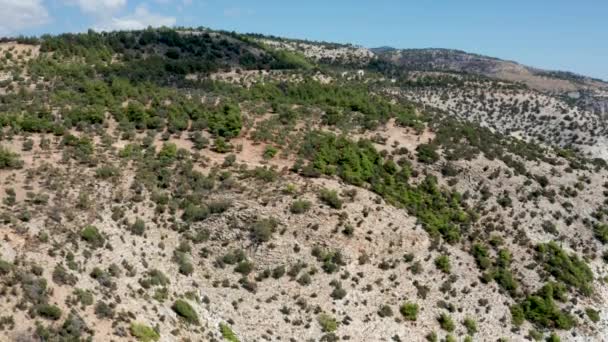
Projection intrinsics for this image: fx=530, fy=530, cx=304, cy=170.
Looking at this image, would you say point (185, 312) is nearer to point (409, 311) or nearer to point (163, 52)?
point (409, 311)

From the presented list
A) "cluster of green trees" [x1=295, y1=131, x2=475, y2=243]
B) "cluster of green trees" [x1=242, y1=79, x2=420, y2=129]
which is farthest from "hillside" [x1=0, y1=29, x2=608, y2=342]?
"cluster of green trees" [x1=242, y1=79, x2=420, y2=129]

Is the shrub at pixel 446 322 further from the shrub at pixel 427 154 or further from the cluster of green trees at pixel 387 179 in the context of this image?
the shrub at pixel 427 154

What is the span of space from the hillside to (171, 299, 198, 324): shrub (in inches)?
4.8

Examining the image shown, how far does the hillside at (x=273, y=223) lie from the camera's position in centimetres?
2915

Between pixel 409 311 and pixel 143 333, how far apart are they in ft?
57.2

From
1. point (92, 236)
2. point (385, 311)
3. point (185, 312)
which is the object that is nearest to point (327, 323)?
point (385, 311)

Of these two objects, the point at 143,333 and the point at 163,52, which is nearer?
the point at 143,333

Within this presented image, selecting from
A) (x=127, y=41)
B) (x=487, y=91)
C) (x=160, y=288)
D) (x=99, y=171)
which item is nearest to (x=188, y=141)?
(x=99, y=171)

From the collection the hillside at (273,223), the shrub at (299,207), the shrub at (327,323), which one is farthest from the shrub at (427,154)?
the shrub at (327,323)

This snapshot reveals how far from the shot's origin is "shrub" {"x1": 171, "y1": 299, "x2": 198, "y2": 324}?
29120 mm

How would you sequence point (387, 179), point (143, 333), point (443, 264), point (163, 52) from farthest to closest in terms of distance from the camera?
point (163, 52), point (387, 179), point (443, 264), point (143, 333)

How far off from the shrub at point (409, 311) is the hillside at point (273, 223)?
0.48ft

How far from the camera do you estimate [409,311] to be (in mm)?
34719

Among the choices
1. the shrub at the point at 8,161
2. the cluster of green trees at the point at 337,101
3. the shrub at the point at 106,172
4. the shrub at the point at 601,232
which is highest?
the cluster of green trees at the point at 337,101
